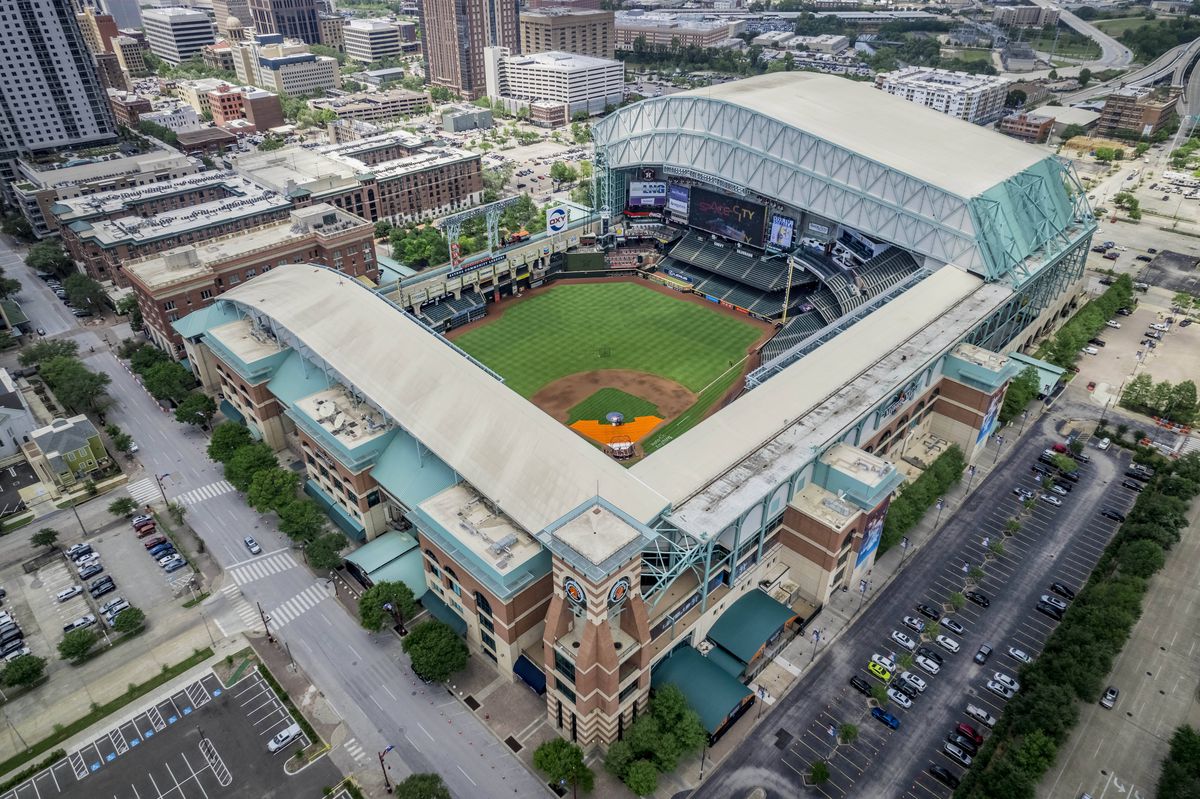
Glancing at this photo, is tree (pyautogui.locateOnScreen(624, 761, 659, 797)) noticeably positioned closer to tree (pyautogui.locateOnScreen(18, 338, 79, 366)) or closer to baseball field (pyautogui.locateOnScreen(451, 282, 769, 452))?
baseball field (pyautogui.locateOnScreen(451, 282, 769, 452))

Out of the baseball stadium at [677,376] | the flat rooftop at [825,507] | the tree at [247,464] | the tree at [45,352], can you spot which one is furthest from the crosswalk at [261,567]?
the tree at [45,352]

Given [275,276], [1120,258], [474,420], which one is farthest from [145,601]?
[1120,258]

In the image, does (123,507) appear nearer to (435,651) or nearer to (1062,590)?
(435,651)

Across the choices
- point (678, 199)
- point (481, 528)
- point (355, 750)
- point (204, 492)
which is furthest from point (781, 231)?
point (355, 750)

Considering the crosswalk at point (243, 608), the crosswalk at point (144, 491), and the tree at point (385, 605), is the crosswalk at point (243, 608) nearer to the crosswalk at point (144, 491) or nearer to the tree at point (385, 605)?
the tree at point (385, 605)

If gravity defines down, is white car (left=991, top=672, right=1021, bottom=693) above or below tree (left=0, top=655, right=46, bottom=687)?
below

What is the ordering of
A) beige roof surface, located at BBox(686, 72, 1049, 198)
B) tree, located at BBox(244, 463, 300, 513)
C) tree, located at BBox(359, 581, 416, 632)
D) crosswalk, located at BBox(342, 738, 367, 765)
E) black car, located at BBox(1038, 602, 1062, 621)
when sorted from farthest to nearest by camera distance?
beige roof surface, located at BBox(686, 72, 1049, 198) < tree, located at BBox(244, 463, 300, 513) < black car, located at BBox(1038, 602, 1062, 621) < tree, located at BBox(359, 581, 416, 632) < crosswalk, located at BBox(342, 738, 367, 765)

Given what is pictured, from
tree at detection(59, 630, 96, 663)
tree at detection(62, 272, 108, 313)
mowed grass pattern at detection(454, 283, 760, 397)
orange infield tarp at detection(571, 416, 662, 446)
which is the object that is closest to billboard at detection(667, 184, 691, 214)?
mowed grass pattern at detection(454, 283, 760, 397)
